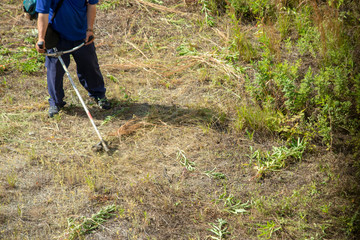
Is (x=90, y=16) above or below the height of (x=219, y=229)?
above

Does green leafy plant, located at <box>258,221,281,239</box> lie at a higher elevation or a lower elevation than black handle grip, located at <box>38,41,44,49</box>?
lower

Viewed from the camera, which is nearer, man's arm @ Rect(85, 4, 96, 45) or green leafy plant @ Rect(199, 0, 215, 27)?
man's arm @ Rect(85, 4, 96, 45)

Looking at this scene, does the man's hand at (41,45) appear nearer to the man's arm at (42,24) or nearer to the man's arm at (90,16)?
the man's arm at (42,24)

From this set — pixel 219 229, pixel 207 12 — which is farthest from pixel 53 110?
pixel 207 12

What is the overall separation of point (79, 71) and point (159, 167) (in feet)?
5.53

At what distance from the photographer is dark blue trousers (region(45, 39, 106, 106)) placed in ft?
14.5

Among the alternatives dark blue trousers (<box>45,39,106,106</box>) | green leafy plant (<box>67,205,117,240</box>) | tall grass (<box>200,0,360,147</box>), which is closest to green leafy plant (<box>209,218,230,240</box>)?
green leafy plant (<box>67,205,117,240</box>)

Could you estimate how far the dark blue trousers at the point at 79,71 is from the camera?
14.5 feet

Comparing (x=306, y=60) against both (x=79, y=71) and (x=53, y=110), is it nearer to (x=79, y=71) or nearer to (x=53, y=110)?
(x=79, y=71)

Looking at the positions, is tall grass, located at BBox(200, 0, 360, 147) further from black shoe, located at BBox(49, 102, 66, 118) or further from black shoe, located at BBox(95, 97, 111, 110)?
black shoe, located at BBox(49, 102, 66, 118)

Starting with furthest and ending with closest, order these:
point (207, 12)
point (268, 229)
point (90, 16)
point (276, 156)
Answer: point (207, 12) < point (90, 16) < point (276, 156) < point (268, 229)

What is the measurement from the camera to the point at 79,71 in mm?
4668

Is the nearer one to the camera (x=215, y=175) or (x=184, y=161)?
(x=215, y=175)

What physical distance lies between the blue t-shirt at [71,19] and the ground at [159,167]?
1023mm
